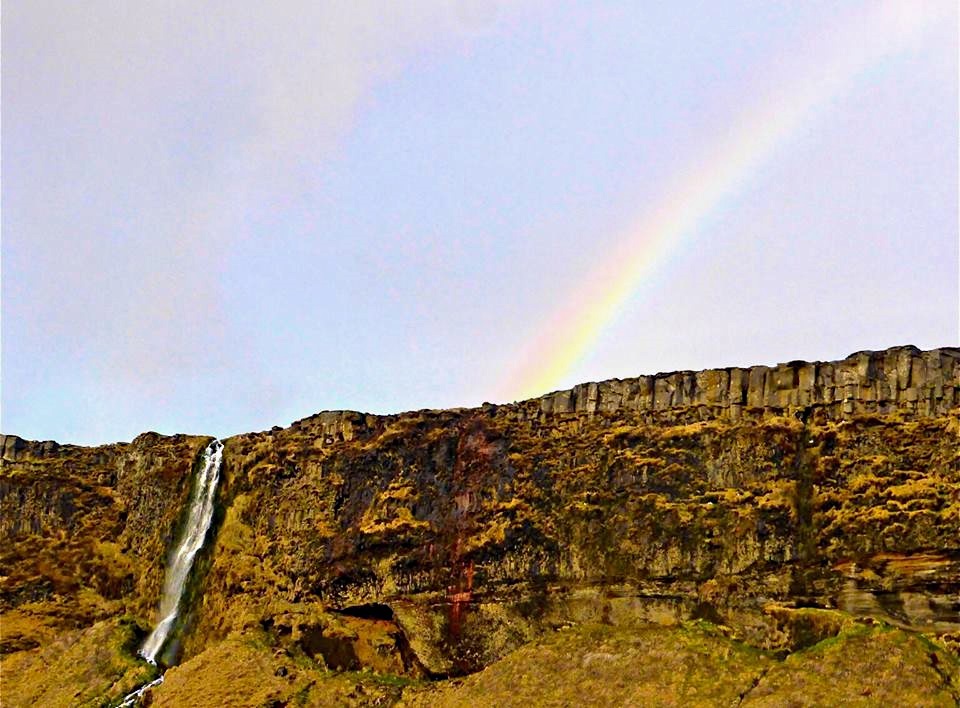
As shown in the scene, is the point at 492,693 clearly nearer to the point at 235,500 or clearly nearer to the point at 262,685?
the point at 262,685

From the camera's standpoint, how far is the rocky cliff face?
45.7m

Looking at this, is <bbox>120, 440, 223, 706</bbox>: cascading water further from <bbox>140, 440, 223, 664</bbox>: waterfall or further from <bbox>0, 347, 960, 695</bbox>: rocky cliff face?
<bbox>0, 347, 960, 695</bbox>: rocky cliff face

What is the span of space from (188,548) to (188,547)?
0.44 feet

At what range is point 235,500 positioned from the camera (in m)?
65.2

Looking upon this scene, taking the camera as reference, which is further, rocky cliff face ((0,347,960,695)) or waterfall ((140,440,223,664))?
waterfall ((140,440,223,664))

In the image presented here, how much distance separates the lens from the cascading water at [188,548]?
62281 millimetres

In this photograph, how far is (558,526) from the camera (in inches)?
2114

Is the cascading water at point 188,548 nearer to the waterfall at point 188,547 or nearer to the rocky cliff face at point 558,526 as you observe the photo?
the waterfall at point 188,547

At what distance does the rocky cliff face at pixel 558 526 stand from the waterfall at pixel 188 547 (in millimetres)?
901

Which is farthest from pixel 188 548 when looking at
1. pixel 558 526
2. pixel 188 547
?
pixel 558 526

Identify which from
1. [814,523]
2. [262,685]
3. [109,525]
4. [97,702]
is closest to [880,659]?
[814,523]

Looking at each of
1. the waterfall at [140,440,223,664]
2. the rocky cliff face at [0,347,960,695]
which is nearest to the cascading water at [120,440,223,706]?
the waterfall at [140,440,223,664]

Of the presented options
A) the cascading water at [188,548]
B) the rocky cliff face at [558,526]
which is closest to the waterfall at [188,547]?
the cascading water at [188,548]

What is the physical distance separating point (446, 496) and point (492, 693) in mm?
12497
